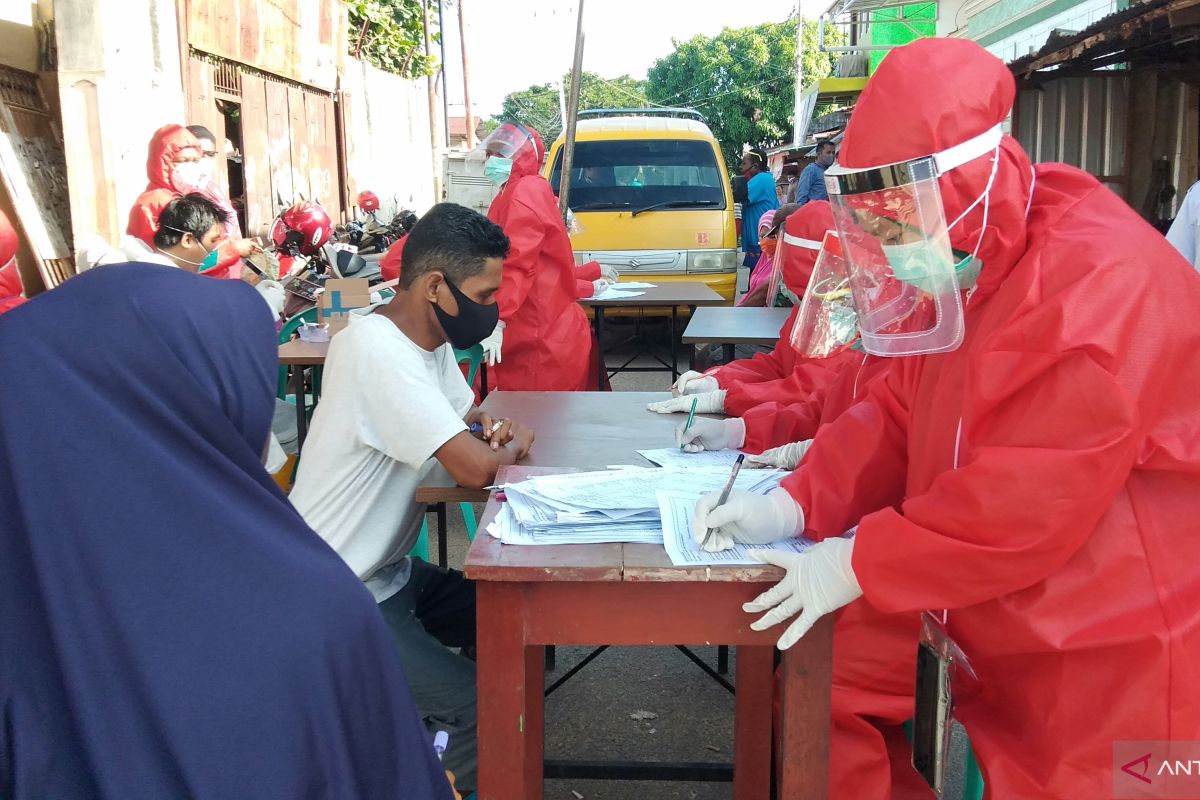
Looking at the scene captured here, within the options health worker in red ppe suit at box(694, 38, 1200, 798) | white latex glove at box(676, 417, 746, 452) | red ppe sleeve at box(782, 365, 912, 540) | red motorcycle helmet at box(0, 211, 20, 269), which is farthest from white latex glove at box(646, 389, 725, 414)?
red motorcycle helmet at box(0, 211, 20, 269)

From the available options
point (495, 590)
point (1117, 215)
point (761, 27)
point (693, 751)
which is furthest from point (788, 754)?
point (761, 27)

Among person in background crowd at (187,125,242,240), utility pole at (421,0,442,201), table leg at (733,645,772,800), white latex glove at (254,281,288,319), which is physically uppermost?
utility pole at (421,0,442,201)

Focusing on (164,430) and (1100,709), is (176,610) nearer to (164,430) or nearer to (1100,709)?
(164,430)

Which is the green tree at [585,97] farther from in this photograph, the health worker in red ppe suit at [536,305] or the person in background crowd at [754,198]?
the health worker in red ppe suit at [536,305]

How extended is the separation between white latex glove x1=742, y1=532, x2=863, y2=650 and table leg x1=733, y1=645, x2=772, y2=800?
0.90m

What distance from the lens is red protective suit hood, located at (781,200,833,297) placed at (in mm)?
3717

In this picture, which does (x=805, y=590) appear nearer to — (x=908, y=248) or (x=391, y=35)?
(x=908, y=248)

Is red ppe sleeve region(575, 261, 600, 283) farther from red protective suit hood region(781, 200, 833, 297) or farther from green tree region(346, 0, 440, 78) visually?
green tree region(346, 0, 440, 78)

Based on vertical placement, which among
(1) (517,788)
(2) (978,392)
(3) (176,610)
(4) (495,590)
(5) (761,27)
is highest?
(5) (761,27)

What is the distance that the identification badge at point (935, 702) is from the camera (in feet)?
5.50

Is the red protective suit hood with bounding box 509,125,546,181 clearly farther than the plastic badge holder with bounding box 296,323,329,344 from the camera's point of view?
Yes

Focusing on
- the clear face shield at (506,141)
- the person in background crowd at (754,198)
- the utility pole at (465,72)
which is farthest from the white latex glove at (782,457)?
the utility pole at (465,72)

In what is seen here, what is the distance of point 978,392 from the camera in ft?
5.14

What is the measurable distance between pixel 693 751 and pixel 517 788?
4.62 feet
